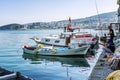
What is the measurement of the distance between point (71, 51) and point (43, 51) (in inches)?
163

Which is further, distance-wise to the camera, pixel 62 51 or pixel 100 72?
pixel 62 51

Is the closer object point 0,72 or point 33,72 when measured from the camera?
point 0,72

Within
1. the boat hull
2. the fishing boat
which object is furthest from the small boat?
the fishing boat

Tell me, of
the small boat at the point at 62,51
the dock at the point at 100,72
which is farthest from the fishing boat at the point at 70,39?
the dock at the point at 100,72

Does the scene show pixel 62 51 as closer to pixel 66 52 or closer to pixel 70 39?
pixel 66 52

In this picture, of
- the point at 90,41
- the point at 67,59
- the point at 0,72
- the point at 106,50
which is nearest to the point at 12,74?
the point at 0,72

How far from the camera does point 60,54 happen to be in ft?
116

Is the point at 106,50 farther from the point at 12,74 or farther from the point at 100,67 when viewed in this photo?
the point at 12,74

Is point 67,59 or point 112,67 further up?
point 112,67

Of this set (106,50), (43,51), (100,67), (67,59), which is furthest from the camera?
(43,51)

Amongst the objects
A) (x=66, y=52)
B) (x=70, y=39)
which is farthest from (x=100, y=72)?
(x=70, y=39)

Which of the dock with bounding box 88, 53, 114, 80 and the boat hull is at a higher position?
the dock with bounding box 88, 53, 114, 80

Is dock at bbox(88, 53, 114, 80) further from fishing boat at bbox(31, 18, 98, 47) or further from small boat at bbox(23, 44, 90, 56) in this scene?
fishing boat at bbox(31, 18, 98, 47)

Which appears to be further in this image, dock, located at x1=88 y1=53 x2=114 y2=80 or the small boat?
the small boat
